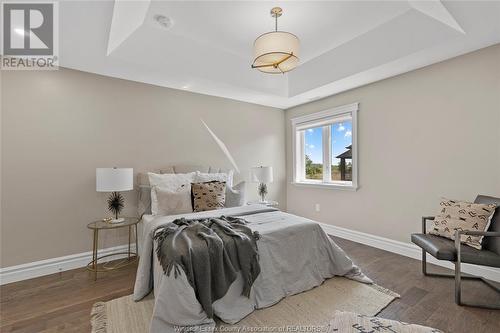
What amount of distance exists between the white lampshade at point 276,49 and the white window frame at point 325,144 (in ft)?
5.74

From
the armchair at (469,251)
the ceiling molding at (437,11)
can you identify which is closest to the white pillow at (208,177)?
the armchair at (469,251)

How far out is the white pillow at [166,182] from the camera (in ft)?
9.70

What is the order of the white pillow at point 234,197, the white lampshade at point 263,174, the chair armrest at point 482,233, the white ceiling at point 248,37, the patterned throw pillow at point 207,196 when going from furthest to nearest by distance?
the white lampshade at point 263,174, the white pillow at point 234,197, the patterned throw pillow at point 207,196, the white ceiling at point 248,37, the chair armrest at point 482,233

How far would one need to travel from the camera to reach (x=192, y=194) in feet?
9.81

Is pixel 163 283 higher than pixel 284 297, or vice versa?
pixel 163 283

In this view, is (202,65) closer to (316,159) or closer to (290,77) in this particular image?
(290,77)

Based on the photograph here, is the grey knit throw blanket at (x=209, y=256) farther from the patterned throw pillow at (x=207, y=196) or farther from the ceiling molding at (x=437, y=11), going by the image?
the ceiling molding at (x=437, y=11)

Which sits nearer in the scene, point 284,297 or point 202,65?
point 284,297

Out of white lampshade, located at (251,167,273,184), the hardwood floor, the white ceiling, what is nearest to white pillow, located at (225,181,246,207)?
white lampshade, located at (251,167,273,184)

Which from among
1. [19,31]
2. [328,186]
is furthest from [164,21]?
[328,186]

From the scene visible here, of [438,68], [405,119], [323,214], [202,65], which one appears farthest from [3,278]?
[438,68]

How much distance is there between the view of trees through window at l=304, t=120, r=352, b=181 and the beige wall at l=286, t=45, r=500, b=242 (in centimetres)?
29

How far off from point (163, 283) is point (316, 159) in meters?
3.51

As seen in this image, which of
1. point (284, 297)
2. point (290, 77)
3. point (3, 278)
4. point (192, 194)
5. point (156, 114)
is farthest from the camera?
point (290, 77)
